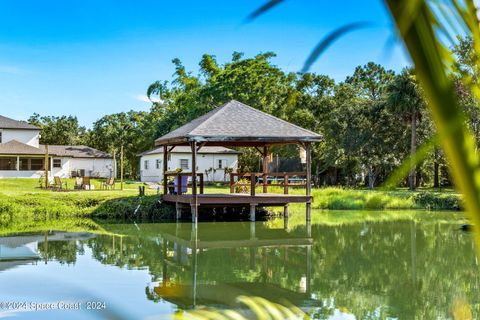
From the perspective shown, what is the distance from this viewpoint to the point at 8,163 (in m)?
36.7

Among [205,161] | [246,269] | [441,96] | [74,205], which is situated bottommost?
[246,269]

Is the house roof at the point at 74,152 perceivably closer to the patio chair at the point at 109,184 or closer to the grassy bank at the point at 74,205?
the patio chair at the point at 109,184

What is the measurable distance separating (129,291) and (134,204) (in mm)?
12728

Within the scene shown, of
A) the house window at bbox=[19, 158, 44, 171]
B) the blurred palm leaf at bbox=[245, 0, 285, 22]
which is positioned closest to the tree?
the house window at bbox=[19, 158, 44, 171]

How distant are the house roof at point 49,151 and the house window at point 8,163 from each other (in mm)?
875

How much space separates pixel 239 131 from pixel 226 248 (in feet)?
20.2

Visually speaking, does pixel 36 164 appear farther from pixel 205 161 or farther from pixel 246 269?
pixel 246 269

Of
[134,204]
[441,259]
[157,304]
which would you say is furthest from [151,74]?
[157,304]

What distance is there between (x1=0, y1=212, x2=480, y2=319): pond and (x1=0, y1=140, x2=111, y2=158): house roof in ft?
62.1

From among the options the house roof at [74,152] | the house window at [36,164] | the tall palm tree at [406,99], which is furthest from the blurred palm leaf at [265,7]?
the house roof at [74,152]

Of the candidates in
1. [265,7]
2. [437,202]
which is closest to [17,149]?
[437,202]

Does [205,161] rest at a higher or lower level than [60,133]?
lower

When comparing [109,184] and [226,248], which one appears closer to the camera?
[226,248]

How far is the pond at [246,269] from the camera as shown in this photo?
8.45 metres
